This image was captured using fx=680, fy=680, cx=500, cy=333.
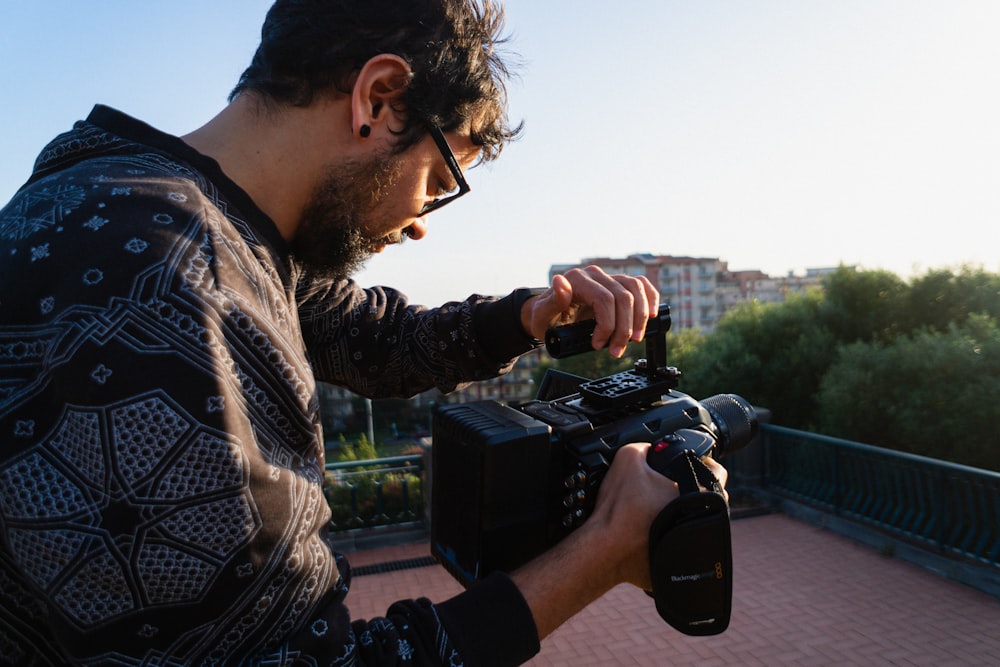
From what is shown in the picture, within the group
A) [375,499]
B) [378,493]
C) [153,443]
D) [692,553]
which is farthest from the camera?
[375,499]

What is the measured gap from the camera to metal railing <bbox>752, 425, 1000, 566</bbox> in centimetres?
531

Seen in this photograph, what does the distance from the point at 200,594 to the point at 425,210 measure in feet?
3.41

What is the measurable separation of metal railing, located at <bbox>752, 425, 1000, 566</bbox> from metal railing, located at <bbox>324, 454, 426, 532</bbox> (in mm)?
3935

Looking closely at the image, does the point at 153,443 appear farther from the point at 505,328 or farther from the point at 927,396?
the point at 927,396

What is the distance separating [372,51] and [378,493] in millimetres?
6594

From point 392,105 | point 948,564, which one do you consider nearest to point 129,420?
point 392,105

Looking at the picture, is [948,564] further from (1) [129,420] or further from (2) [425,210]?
(1) [129,420]

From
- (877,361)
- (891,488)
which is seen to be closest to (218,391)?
(891,488)

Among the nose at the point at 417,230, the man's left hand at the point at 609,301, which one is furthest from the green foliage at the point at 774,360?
the nose at the point at 417,230

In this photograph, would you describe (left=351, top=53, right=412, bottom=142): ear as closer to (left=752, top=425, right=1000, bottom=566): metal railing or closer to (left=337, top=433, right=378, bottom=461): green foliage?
(left=752, top=425, right=1000, bottom=566): metal railing

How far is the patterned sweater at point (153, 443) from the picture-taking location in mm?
789

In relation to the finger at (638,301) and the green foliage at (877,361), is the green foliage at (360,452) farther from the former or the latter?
the finger at (638,301)

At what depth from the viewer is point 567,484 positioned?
4.56 ft

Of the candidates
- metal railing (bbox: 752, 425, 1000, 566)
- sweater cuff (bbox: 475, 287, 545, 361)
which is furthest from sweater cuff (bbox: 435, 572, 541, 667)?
metal railing (bbox: 752, 425, 1000, 566)
